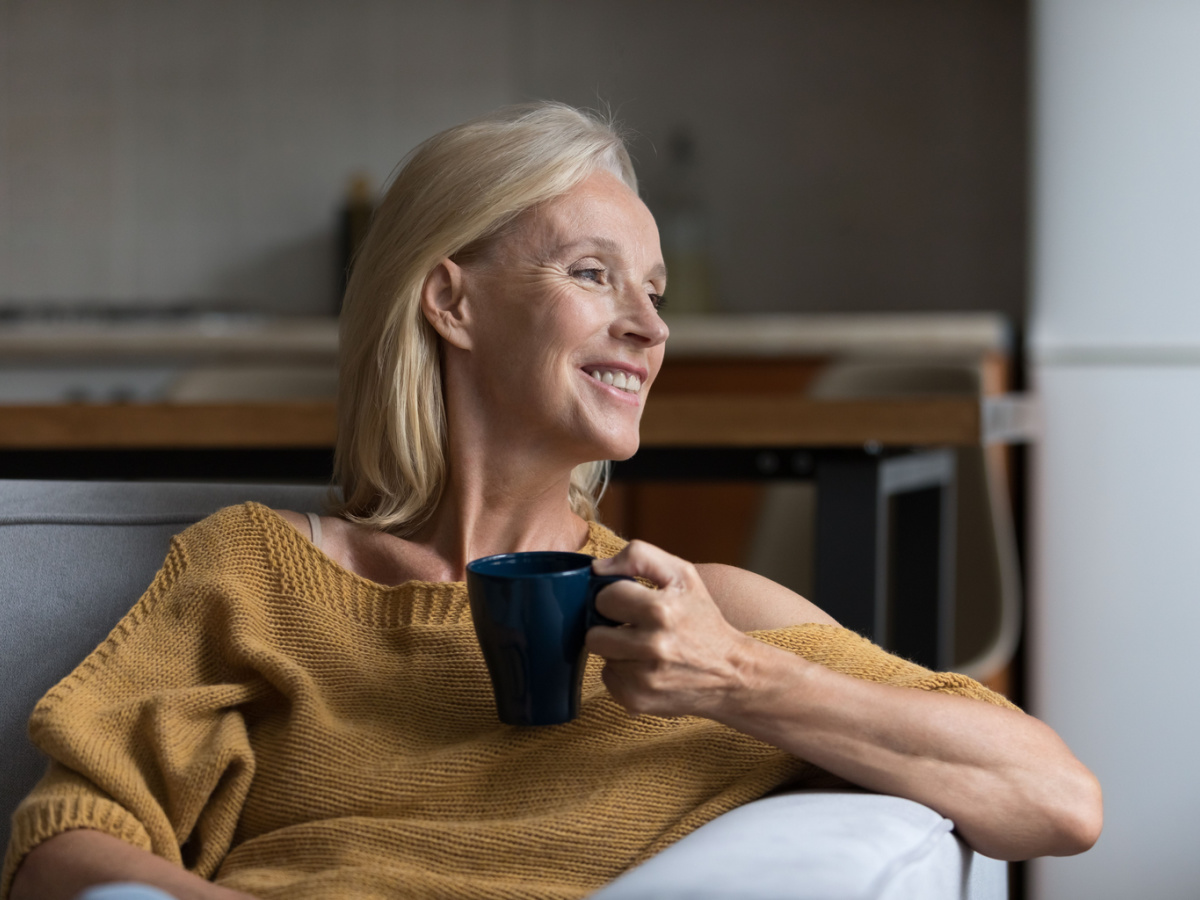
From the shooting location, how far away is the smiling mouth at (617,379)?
1180mm

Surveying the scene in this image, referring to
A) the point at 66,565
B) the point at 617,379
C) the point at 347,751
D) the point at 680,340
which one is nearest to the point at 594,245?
the point at 617,379

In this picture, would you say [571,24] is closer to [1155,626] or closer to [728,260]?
[728,260]

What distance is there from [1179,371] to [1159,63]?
0.62 m

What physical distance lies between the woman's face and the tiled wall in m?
2.93

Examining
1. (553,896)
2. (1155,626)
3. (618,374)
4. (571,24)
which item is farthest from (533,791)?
(571,24)

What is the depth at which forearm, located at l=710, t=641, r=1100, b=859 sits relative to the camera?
947mm

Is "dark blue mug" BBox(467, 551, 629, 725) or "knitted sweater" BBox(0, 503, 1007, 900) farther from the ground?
"dark blue mug" BBox(467, 551, 629, 725)

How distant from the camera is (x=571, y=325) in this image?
1158mm

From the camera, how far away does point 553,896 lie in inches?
36.1

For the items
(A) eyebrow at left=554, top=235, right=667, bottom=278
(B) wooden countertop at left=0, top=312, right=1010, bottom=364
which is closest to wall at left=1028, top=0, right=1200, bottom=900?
(B) wooden countertop at left=0, top=312, right=1010, bottom=364

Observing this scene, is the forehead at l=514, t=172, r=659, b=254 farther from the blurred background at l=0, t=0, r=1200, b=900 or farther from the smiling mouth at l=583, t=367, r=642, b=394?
the blurred background at l=0, t=0, r=1200, b=900

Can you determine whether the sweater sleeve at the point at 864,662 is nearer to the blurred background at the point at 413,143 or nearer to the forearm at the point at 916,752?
the forearm at the point at 916,752

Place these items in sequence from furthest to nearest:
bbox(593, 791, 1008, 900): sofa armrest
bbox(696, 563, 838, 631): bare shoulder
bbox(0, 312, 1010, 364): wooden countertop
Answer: bbox(0, 312, 1010, 364): wooden countertop
bbox(696, 563, 838, 631): bare shoulder
bbox(593, 791, 1008, 900): sofa armrest

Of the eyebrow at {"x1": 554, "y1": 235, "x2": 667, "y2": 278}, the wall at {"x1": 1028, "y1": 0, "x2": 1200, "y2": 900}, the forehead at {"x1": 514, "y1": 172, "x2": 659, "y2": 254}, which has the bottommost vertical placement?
the wall at {"x1": 1028, "y1": 0, "x2": 1200, "y2": 900}
